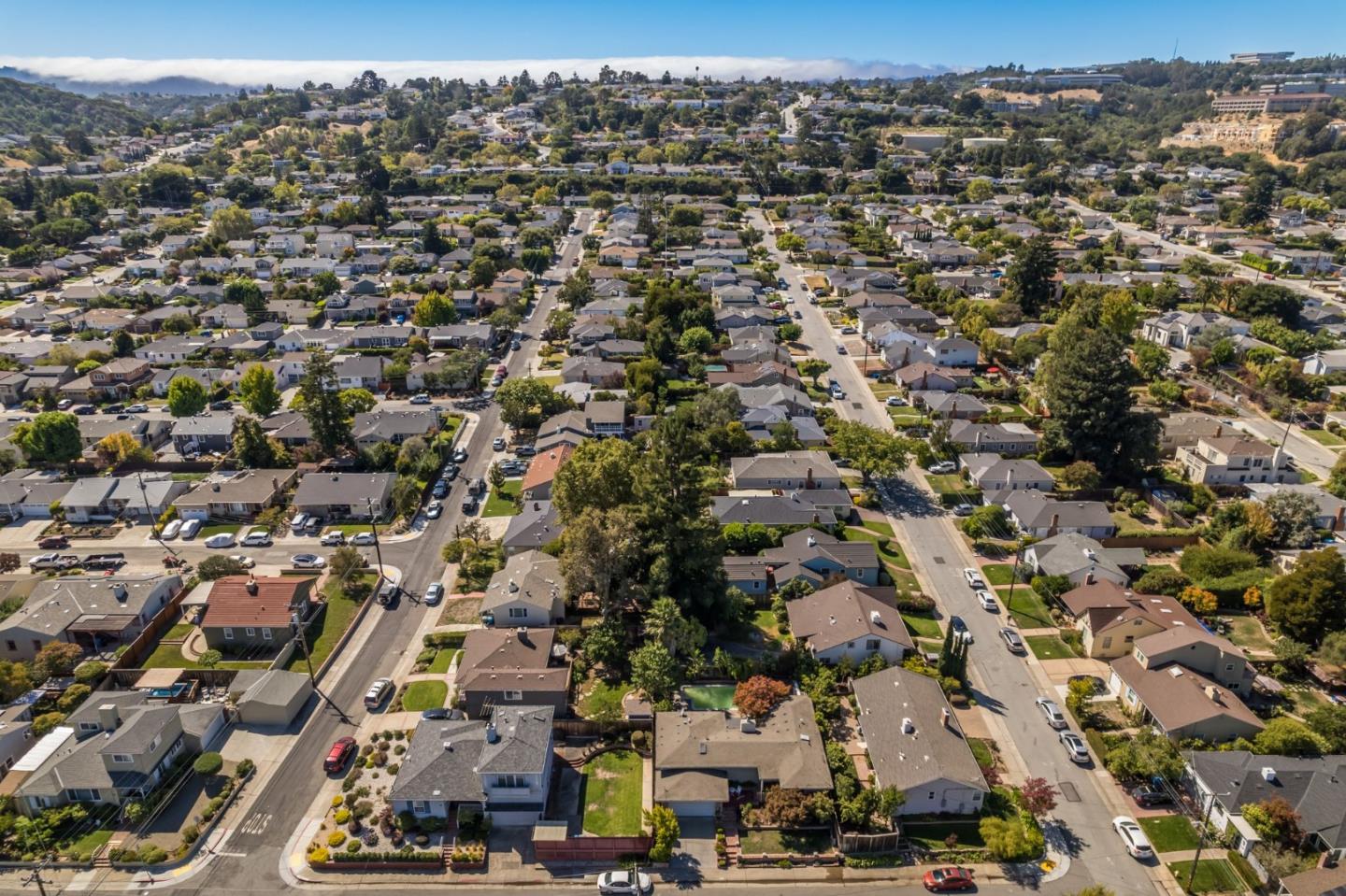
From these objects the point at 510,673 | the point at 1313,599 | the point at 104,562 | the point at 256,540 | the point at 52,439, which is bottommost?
the point at 510,673

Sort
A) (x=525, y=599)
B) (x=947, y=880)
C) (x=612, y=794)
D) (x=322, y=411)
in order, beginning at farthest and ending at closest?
(x=322, y=411) < (x=525, y=599) < (x=612, y=794) < (x=947, y=880)

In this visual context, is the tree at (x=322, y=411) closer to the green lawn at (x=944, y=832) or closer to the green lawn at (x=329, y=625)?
the green lawn at (x=329, y=625)

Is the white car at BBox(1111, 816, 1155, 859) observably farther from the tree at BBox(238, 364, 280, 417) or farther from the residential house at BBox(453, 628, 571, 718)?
the tree at BBox(238, 364, 280, 417)

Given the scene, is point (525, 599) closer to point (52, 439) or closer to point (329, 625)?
point (329, 625)

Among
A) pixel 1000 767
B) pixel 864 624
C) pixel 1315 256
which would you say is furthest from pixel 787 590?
pixel 1315 256

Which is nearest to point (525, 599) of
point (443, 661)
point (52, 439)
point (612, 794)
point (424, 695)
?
point (443, 661)

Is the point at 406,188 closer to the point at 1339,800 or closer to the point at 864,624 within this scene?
the point at 864,624
